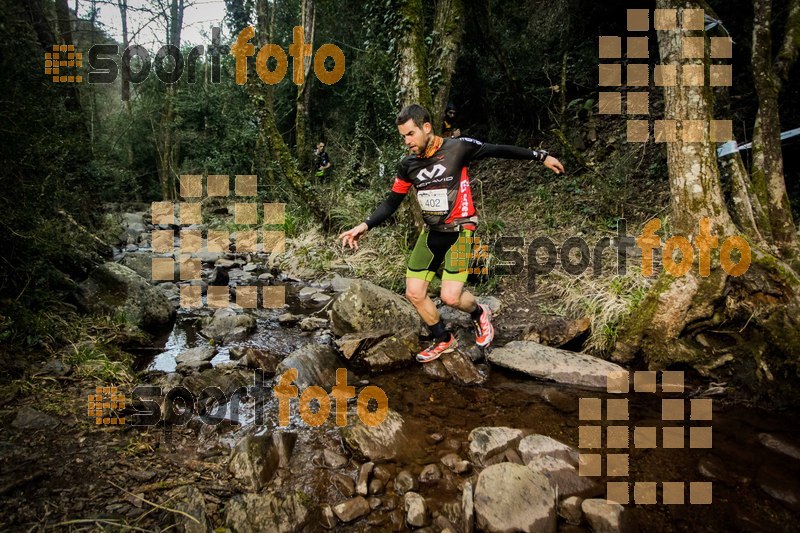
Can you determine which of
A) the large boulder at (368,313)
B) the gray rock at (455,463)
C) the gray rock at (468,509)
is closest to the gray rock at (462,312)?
the large boulder at (368,313)

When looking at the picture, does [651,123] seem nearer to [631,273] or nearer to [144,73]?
[631,273]

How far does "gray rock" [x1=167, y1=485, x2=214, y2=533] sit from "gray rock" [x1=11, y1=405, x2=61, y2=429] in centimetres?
104

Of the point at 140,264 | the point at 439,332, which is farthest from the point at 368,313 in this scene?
the point at 140,264

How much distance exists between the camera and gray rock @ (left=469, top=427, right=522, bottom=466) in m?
2.47

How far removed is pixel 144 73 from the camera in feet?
49.1

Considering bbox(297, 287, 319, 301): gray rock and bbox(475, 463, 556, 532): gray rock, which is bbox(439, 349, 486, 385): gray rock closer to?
bbox(475, 463, 556, 532): gray rock

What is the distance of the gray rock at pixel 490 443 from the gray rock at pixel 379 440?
1.32ft

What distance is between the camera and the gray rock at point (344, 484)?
2184 mm

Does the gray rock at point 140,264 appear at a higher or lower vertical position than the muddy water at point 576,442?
higher

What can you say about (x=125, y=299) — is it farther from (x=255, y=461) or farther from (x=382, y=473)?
(x=382, y=473)

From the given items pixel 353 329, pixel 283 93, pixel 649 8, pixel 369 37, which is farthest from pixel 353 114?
pixel 353 329

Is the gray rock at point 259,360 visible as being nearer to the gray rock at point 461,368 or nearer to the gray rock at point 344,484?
the gray rock at point 344,484

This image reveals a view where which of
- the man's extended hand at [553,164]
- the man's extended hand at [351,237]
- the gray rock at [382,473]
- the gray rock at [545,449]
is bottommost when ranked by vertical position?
the gray rock at [382,473]

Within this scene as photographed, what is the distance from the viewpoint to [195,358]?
3635 mm
